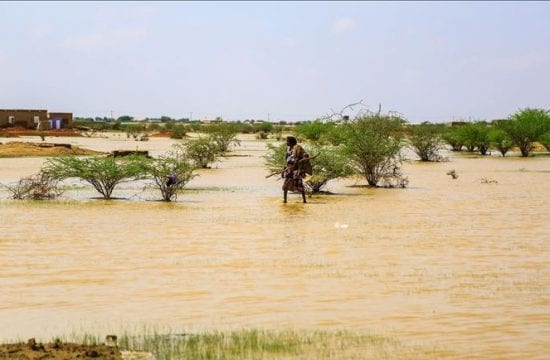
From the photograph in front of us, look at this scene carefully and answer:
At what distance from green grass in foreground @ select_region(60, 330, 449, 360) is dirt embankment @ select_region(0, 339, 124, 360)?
0.36m

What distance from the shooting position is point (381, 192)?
27578mm

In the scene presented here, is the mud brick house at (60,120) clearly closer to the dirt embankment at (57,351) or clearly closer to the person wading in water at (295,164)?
the person wading in water at (295,164)

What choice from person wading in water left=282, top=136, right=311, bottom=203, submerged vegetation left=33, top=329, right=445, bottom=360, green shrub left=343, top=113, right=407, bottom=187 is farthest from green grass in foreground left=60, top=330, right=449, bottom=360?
green shrub left=343, top=113, right=407, bottom=187

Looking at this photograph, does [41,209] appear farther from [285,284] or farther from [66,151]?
[66,151]

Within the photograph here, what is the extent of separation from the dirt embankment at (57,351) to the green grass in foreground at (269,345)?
1.19 ft

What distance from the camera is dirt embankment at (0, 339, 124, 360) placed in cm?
800

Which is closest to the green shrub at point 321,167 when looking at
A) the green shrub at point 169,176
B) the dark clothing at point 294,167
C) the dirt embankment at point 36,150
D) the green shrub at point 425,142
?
the dark clothing at point 294,167

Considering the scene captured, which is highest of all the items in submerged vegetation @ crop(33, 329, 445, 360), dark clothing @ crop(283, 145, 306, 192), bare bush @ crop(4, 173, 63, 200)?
dark clothing @ crop(283, 145, 306, 192)

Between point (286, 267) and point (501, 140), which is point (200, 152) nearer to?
point (501, 140)

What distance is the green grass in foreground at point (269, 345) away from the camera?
863cm

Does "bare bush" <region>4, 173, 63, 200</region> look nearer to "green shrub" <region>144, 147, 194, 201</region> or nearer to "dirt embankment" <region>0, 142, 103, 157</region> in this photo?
"green shrub" <region>144, 147, 194, 201</region>

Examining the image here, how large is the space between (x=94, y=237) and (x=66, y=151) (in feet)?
92.7

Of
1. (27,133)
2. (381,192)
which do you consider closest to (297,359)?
(381,192)

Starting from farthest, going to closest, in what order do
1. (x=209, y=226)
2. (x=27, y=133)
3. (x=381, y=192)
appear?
1. (x=27, y=133)
2. (x=381, y=192)
3. (x=209, y=226)
